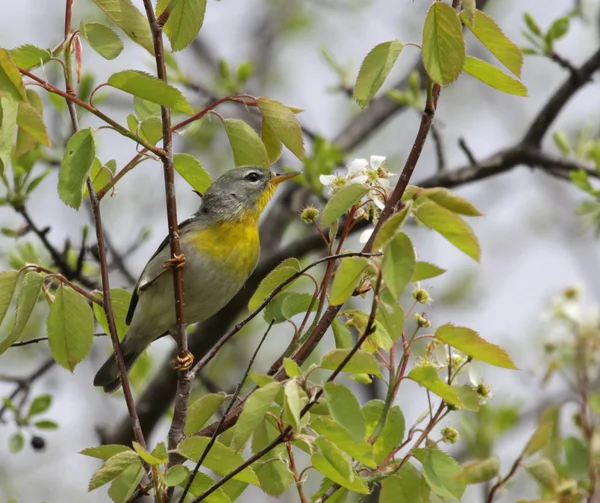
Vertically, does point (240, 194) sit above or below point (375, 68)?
above

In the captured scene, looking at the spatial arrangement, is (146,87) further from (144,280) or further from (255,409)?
(144,280)

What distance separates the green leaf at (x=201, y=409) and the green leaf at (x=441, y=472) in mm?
741

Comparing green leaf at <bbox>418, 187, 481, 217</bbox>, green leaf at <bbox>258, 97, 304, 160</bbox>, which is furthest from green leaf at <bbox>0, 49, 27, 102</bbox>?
green leaf at <bbox>418, 187, 481, 217</bbox>

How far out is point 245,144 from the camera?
2.98m

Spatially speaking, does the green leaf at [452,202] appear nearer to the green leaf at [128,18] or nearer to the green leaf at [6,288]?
the green leaf at [128,18]

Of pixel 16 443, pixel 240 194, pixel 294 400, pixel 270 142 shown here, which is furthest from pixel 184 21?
pixel 16 443

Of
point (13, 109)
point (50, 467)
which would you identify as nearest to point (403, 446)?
point (13, 109)

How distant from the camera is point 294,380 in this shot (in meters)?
2.13

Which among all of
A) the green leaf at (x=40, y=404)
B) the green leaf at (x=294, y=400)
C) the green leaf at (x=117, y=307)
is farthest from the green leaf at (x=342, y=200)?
the green leaf at (x=40, y=404)

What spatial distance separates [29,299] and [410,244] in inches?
51.7

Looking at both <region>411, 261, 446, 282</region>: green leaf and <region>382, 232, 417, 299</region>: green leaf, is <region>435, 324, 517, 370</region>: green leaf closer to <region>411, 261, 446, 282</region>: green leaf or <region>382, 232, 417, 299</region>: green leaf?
<region>411, 261, 446, 282</region>: green leaf

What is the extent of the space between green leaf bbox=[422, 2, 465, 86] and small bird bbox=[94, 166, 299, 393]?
8.04ft

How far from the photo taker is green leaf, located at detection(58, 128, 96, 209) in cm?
240

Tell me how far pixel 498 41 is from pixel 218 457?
1420mm
